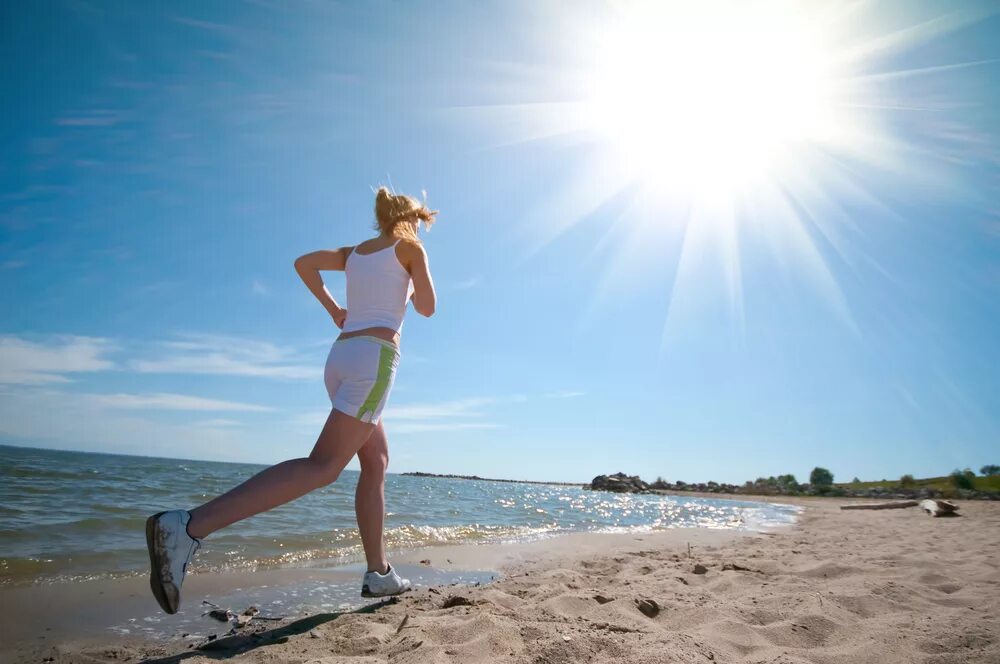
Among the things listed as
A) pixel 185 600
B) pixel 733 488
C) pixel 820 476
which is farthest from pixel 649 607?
pixel 820 476

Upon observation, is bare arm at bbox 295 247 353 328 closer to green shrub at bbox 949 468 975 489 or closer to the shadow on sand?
the shadow on sand

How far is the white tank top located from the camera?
2.83 metres

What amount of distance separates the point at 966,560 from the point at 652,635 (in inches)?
157

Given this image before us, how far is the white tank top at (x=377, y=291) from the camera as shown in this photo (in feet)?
9.27

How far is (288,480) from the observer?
2.38 metres

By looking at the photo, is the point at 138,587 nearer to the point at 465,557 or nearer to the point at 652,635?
the point at 465,557

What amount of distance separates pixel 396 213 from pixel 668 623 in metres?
2.72

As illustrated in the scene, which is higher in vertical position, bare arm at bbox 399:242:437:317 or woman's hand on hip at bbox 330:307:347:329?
bare arm at bbox 399:242:437:317

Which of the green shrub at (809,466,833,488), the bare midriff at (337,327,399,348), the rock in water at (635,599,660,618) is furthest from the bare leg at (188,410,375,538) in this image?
the green shrub at (809,466,833,488)

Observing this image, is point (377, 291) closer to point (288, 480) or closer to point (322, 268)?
point (322, 268)

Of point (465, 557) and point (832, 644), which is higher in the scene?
point (832, 644)

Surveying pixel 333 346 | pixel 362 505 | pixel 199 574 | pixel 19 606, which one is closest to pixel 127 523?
pixel 199 574

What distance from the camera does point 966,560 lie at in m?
4.30

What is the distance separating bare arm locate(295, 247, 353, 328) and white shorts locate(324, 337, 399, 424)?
1.51ft
